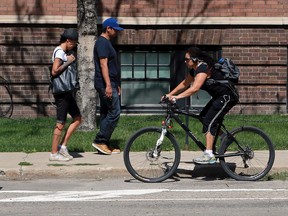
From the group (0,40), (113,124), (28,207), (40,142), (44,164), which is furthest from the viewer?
(0,40)

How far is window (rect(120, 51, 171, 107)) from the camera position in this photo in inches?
655

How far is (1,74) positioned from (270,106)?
6.63 meters

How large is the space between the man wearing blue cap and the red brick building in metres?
5.92

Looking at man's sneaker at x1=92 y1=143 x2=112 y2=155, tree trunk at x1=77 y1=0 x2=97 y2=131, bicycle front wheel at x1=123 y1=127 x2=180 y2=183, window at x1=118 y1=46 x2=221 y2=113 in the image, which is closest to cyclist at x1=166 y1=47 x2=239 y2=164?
bicycle front wheel at x1=123 y1=127 x2=180 y2=183

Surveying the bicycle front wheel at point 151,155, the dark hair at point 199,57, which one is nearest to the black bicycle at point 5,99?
the bicycle front wheel at point 151,155

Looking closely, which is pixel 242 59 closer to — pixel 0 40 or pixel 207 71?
pixel 0 40

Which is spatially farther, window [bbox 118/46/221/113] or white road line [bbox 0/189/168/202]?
window [bbox 118/46/221/113]

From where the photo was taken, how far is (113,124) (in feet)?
33.5

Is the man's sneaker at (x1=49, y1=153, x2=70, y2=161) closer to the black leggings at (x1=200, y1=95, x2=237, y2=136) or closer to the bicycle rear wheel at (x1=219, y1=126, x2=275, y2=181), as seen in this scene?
the black leggings at (x1=200, y1=95, x2=237, y2=136)

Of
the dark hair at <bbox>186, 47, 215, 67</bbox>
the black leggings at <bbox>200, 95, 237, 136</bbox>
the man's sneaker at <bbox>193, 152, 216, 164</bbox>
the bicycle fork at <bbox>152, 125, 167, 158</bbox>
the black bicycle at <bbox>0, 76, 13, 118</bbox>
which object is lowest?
the black bicycle at <bbox>0, 76, 13, 118</bbox>

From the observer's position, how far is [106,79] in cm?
984

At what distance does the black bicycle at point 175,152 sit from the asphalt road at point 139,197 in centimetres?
17

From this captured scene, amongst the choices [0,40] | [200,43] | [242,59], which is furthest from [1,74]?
[242,59]

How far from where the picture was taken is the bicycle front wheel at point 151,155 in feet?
28.1
